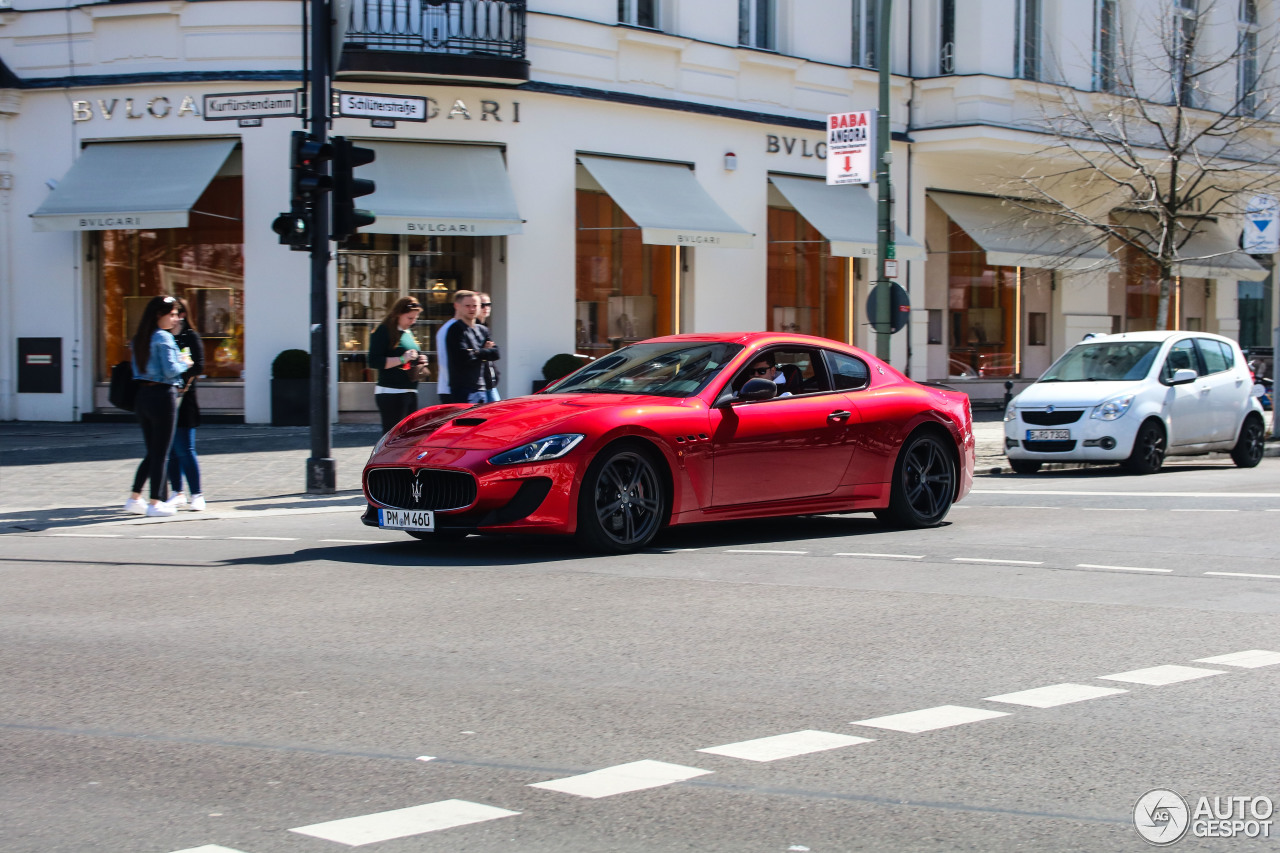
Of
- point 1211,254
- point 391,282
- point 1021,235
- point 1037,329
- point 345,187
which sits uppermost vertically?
point 1021,235

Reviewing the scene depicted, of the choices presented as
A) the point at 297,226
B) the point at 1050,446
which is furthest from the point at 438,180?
the point at 1050,446

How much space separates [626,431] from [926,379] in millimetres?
19135

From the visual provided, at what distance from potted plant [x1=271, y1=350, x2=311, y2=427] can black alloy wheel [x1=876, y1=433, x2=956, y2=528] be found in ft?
38.7

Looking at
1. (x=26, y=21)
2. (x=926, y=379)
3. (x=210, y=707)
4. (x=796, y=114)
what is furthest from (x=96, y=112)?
Result: (x=210, y=707)

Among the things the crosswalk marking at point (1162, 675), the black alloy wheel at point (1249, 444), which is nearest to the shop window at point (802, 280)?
the black alloy wheel at point (1249, 444)

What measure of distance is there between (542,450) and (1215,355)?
11.6 metres

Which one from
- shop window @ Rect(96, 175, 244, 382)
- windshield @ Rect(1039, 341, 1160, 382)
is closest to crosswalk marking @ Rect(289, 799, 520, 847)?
windshield @ Rect(1039, 341, 1160, 382)

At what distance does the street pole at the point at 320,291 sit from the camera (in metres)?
13.8

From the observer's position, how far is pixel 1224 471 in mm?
17938

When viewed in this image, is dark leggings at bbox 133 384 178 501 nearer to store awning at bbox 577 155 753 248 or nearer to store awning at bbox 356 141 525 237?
store awning at bbox 356 141 525 237

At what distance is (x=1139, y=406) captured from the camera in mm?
16766

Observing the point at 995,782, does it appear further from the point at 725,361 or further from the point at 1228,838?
the point at 725,361

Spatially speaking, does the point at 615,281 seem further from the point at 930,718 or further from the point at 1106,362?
the point at 930,718

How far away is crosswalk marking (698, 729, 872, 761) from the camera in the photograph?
4844 millimetres
